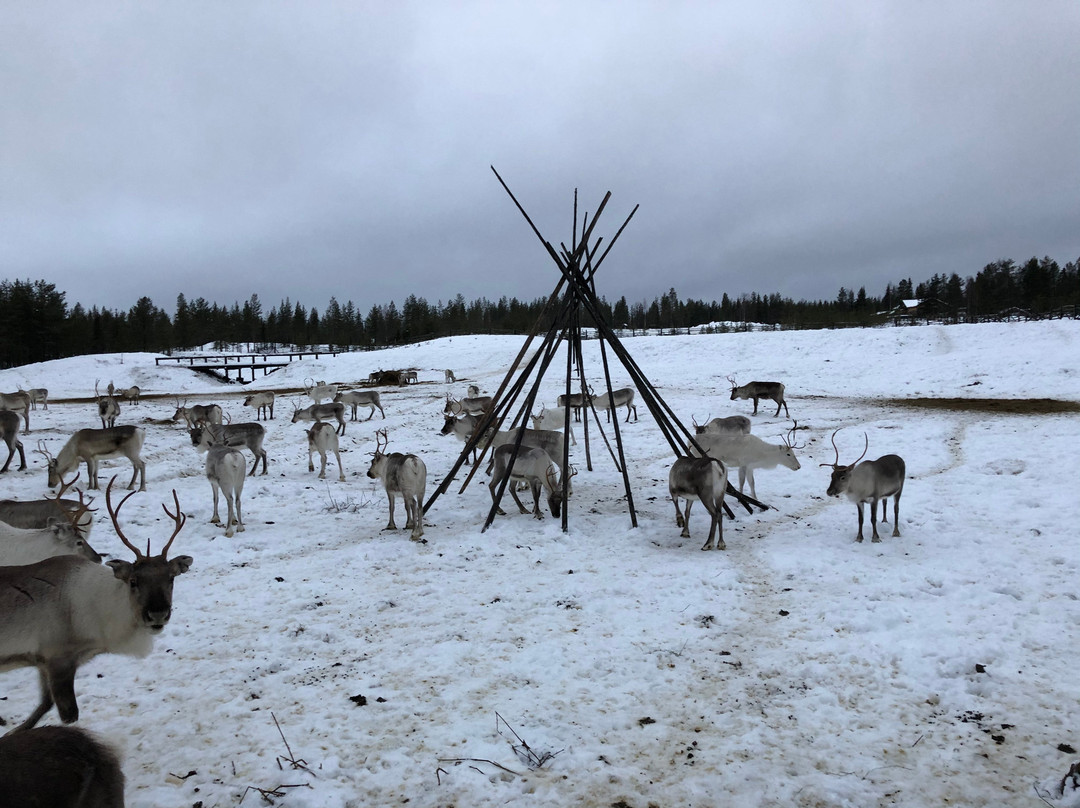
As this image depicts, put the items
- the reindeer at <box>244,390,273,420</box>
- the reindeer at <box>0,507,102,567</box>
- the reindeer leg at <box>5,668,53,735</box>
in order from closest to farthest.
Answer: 1. the reindeer leg at <box>5,668,53,735</box>
2. the reindeer at <box>0,507,102,567</box>
3. the reindeer at <box>244,390,273,420</box>

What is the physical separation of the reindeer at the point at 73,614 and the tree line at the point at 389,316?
38.1m

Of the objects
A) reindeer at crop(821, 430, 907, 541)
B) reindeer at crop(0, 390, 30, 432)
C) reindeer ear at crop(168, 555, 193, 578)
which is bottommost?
reindeer at crop(821, 430, 907, 541)

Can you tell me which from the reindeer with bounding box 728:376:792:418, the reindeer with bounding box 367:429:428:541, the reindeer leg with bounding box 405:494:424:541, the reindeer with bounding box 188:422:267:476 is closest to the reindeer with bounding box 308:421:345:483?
the reindeer with bounding box 188:422:267:476

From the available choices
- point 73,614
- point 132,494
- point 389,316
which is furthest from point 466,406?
point 389,316

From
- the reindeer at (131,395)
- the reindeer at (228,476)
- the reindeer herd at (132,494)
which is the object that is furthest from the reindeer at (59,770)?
the reindeer at (131,395)

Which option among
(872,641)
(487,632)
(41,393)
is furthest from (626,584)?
(41,393)

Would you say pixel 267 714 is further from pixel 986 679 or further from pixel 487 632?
pixel 986 679

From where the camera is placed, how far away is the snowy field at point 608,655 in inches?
152

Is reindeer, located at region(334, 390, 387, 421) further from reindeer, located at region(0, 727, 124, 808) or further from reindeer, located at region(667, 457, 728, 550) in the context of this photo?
reindeer, located at region(0, 727, 124, 808)

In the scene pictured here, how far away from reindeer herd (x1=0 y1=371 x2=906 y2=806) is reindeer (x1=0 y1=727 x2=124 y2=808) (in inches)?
0.6

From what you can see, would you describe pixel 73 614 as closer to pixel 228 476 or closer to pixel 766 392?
pixel 228 476

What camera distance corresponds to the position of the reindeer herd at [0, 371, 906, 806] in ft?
13.5

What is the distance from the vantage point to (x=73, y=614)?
14.0 ft

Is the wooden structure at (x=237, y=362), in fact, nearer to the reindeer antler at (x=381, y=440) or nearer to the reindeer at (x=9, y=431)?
the reindeer antler at (x=381, y=440)
